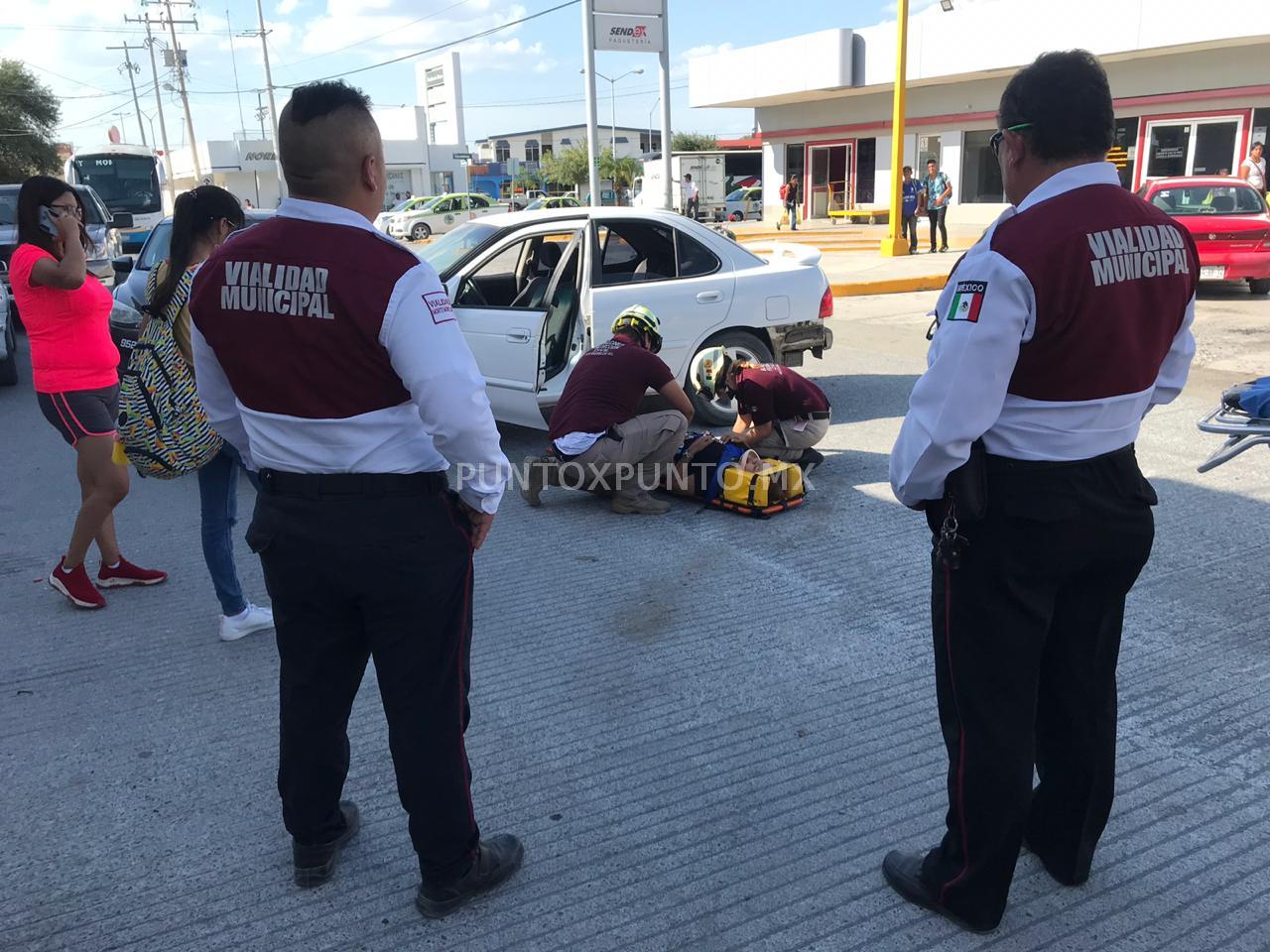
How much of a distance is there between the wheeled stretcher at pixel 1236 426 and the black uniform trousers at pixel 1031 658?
6.84 feet

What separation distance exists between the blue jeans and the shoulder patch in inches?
84.4

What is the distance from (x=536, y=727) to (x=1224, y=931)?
6.94 feet

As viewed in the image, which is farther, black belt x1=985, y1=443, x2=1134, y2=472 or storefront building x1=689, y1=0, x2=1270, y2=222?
storefront building x1=689, y1=0, x2=1270, y2=222

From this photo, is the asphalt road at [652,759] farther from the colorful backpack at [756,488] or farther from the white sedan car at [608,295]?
the white sedan car at [608,295]

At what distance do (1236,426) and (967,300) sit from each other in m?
2.71

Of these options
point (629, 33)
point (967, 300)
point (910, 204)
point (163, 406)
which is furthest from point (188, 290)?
point (910, 204)

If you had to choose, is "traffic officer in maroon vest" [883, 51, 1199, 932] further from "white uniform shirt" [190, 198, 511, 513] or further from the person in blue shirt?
the person in blue shirt

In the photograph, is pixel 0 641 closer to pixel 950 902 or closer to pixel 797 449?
pixel 950 902

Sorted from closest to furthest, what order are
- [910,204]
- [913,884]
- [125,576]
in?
[913,884] < [125,576] < [910,204]

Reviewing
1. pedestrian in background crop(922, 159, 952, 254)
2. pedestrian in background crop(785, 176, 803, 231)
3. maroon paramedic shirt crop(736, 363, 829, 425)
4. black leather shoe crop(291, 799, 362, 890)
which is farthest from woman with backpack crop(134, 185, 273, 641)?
pedestrian in background crop(785, 176, 803, 231)

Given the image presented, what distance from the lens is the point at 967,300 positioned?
6.73 feet

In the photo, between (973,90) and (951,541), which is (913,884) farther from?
(973,90)

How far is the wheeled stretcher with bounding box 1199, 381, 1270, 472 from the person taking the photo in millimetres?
3969

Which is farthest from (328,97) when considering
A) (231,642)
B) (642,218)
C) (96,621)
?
(642,218)
